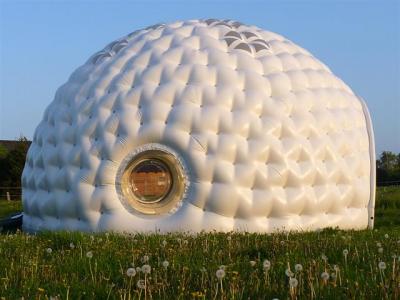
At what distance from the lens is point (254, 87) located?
11.4 meters

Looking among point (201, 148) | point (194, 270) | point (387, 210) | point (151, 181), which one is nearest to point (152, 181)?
point (151, 181)

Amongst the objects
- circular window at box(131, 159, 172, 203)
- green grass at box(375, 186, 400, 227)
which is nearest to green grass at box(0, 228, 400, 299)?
circular window at box(131, 159, 172, 203)

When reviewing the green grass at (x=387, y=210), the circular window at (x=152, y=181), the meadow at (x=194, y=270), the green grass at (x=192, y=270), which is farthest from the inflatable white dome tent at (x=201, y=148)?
the green grass at (x=192, y=270)

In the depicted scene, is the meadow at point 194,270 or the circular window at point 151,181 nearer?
the meadow at point 194,270

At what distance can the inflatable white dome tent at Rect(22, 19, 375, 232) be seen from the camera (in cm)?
1074

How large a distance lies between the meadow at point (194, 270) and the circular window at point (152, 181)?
6.96ft

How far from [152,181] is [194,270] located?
19.3 feet

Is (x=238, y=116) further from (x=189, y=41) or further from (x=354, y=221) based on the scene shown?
(x=354, y=221)

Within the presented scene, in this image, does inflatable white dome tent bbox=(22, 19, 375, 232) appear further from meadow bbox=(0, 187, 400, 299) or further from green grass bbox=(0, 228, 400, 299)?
green grass bbox=(0, 228, 400, 299)

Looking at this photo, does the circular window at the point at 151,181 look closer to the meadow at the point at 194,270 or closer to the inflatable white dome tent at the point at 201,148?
the inflatable white dome tent at the point at 201,148

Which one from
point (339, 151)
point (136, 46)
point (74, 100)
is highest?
point (136, 46)

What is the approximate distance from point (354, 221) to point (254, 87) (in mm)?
3316

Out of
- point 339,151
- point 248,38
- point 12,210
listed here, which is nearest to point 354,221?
point 339,151

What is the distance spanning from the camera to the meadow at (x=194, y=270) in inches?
157
